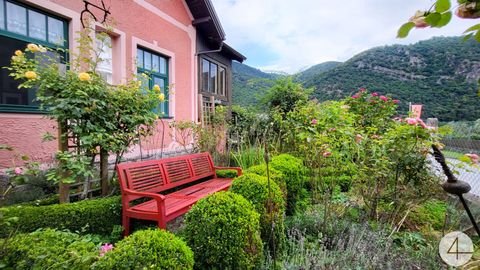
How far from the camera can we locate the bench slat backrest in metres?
2.82

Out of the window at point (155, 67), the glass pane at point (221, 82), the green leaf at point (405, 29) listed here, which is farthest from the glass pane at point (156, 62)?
the green leaf at point (405, 29)

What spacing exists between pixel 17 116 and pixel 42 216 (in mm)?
2008

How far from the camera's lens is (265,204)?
7.72 feet

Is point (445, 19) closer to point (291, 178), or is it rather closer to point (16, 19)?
point (291, 178)

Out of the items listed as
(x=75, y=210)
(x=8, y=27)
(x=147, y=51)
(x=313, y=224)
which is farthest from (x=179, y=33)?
(x=313, y=224)

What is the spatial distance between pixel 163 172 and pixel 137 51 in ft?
12.5

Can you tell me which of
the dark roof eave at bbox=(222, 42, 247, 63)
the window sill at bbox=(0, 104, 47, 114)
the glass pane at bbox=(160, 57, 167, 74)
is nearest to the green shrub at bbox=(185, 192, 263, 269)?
the window sill at bbox=(0, 104, 47, 114)

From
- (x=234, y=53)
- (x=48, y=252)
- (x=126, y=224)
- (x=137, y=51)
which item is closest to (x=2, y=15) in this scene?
(x=137, y=51)

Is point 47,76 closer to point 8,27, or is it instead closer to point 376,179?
point 8,27

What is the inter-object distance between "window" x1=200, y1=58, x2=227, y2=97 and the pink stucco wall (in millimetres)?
1138

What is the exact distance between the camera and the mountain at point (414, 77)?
7393 mm

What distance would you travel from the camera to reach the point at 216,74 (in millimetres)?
10164

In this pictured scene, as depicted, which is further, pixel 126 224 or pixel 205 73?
pixel 205 73

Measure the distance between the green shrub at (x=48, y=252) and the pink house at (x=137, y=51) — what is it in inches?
76.5
